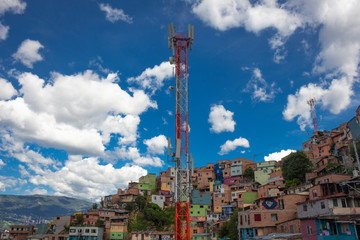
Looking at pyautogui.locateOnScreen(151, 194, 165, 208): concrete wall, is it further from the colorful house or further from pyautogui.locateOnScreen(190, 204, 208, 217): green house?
pyautogui.locateOnScreen(190, 204, 208, 217): green house

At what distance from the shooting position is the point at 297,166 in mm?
54000

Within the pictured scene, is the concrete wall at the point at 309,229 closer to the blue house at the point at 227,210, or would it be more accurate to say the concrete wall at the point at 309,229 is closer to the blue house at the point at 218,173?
the blue house at the point at 227,210

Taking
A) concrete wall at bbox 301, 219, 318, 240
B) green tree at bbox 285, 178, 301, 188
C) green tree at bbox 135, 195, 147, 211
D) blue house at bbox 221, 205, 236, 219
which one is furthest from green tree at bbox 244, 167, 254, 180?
concrete wall at bbox 301, 219, 318, 240

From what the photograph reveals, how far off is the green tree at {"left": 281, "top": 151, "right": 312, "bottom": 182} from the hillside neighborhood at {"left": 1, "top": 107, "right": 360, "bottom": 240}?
0.18 meters

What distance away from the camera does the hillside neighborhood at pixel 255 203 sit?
29.3 metres

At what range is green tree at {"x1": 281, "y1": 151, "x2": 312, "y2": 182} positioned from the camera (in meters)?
53.8

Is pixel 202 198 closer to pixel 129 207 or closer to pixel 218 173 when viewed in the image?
pixel 218 173

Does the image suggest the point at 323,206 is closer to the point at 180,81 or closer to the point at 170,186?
the point at 180,81

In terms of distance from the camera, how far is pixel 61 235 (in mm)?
62250

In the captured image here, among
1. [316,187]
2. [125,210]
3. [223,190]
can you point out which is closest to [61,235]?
[125,210]

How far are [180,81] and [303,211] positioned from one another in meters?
23.9

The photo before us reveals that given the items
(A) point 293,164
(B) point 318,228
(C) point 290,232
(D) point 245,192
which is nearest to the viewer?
(B) point 318,228

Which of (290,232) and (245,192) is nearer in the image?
(290,232)

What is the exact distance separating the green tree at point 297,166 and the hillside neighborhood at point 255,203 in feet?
0.60
